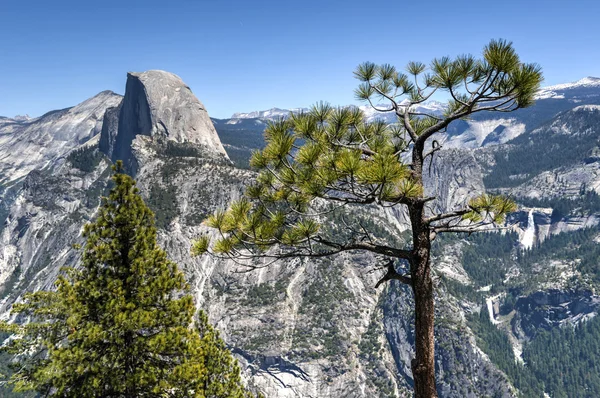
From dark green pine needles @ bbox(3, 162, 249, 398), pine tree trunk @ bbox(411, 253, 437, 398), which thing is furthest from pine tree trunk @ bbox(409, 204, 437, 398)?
dark green pine needles @ bbox(3, 162, 249, 398)

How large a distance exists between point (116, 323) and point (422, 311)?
9.40 m

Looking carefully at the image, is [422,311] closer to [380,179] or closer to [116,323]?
[380,179]

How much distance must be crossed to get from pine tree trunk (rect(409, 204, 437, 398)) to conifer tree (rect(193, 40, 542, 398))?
0.02 m

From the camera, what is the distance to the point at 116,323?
11.9m

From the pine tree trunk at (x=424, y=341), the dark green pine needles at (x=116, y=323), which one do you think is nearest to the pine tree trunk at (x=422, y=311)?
the pine tree trunk at (x=424, y=341)

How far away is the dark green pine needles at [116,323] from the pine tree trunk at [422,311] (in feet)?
28.1

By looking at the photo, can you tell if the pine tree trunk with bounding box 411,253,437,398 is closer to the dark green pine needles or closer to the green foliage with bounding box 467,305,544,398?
the dark green pine needles

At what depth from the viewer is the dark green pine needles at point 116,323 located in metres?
11.8

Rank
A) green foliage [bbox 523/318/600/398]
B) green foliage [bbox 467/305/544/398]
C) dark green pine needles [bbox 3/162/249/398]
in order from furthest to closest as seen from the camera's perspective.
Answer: green foliage [bbox 523/318/600/398] → green foliage [bbox 467/305/544/398] → dark green pine needles [bbox 3/162/249/398]

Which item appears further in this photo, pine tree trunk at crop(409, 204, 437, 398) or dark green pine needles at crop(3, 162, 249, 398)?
dark green pine needles at crop(3, 162, 249, 398)

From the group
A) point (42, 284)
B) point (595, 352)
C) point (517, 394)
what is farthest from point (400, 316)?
point (42, 284)

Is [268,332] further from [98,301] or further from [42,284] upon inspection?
[98,301]

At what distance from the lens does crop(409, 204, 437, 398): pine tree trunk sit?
7016mm

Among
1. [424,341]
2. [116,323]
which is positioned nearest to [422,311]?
[424,341]
